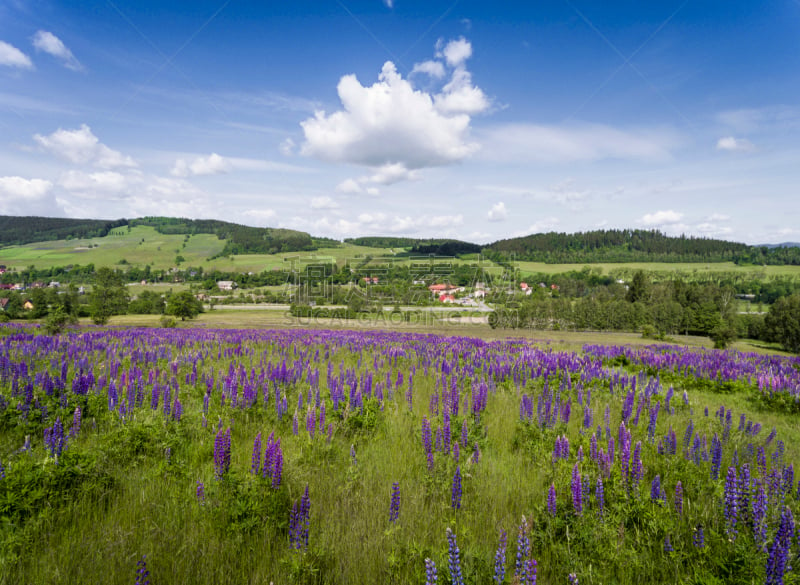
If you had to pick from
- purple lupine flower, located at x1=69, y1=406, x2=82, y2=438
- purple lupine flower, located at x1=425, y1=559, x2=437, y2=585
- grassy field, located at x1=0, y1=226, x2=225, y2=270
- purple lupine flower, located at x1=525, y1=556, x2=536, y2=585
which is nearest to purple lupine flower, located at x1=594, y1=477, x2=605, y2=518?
purple lupine flower, located at x1=525, y1=556, x2=536, y2=585

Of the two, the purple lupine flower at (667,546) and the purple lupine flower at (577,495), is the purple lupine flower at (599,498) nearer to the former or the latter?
the purple lupine flower at (577,495)

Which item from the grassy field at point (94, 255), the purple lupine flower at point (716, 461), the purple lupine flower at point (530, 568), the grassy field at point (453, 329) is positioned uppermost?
the grassy field at point (94, 255)

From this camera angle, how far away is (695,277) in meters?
170

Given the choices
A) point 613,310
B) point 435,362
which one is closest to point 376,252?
point 613,310

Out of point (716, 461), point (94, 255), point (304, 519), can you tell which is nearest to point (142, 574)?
point (304, 519)

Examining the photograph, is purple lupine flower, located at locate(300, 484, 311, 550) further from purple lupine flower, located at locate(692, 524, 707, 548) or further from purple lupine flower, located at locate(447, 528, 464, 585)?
purple lupine flower, located at locate(692, 524, 707, 548)

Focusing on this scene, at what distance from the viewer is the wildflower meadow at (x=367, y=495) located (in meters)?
2.89

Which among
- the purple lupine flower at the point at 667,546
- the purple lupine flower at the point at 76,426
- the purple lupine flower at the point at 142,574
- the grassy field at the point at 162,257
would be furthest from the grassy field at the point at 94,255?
the purple lupine flower at the point at 667,546

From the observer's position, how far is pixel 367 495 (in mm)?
4059

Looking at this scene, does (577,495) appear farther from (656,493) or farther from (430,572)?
(430,572)

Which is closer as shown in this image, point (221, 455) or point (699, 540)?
point (699, 540)

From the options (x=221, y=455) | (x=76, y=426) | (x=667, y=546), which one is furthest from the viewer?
(x=76, y=426)


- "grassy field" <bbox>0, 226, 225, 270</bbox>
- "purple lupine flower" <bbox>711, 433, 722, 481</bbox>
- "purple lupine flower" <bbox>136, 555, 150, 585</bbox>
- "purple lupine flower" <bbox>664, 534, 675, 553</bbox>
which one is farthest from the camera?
"grassy field" <bbox>0, 226, 225, 270</bbox>

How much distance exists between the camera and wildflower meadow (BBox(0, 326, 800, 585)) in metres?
2.89
